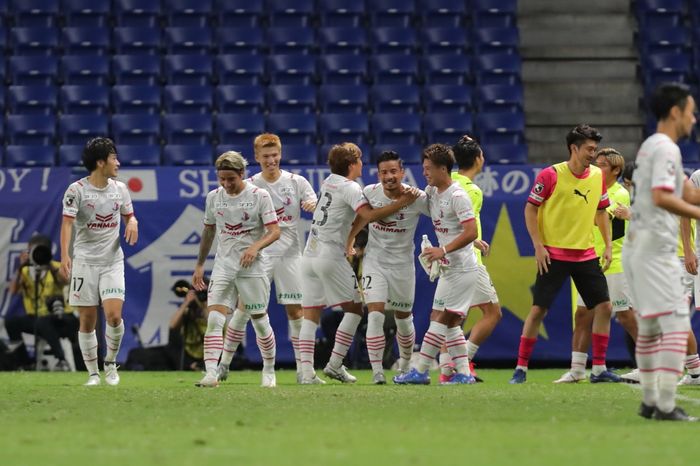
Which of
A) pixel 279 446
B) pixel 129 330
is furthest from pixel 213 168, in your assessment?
pixel 279 446

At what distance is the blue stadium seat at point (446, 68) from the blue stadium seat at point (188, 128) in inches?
146

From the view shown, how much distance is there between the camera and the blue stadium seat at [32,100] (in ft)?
67.8

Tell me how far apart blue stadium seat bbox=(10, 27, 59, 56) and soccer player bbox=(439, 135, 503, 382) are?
35.5 feet

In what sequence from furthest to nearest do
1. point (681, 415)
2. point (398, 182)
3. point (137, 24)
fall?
1. point (137, 24)
2. point (398, 182)
3. point (681, 415)

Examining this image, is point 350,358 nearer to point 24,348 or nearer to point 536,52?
point 24,348

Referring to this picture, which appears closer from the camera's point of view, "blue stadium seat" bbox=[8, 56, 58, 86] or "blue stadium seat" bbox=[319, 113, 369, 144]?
"blue stadium seat" bbox=[319, 113, 369, 144]

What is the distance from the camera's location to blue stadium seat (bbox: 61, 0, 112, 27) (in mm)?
21906

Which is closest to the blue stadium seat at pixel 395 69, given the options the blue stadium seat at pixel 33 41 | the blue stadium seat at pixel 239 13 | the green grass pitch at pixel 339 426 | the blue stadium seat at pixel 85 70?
the blue stadium seat at pixel 239 13

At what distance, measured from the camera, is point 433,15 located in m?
22.1

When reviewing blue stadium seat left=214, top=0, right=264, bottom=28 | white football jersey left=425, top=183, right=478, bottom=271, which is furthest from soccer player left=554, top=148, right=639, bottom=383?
blue stadium seat left=214, top=0, right=264, bottom=28

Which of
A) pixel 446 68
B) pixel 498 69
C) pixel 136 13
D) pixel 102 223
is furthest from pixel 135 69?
pixel 102 223

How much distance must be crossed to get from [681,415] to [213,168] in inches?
380

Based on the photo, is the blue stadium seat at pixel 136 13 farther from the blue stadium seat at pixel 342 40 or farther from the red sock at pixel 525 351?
the red sock at pixel 525 351

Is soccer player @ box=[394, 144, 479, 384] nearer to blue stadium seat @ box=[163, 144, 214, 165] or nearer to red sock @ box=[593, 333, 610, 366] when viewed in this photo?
red sock @ box=[593, 333, 610, 366]
